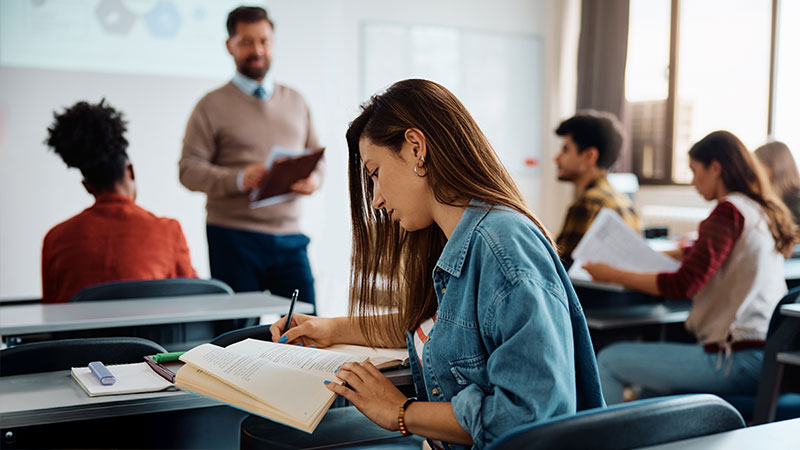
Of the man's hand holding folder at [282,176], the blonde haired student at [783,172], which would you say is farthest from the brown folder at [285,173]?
the blonde haired student at [783,172]

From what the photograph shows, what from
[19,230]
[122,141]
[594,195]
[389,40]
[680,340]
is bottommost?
[680,340]

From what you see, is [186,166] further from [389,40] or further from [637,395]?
[389,40]

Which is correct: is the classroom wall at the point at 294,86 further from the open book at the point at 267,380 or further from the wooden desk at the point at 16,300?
the open book at the point at 267,380

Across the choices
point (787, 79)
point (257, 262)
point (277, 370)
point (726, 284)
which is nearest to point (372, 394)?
point (277, 370)

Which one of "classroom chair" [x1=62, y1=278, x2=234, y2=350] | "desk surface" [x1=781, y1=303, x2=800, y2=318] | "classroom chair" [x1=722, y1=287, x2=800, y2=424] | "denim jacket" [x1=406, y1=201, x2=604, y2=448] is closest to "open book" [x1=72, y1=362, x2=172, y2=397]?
"denim jacket" [x1=406, y1=201, x2=604, y2=448]

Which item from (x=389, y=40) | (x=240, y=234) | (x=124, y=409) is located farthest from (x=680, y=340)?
(x=389, y=40)

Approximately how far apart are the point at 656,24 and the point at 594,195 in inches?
134

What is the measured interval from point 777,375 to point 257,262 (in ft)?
6.41

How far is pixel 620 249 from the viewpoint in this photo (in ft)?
9.06

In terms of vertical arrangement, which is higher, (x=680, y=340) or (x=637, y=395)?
(x=680, y=340)

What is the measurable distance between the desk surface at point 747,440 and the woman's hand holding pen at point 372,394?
0.41 meters

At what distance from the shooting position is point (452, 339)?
117 centimetres

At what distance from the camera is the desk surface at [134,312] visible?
1.97 m

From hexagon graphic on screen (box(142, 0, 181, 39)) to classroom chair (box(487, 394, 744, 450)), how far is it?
4507mm
